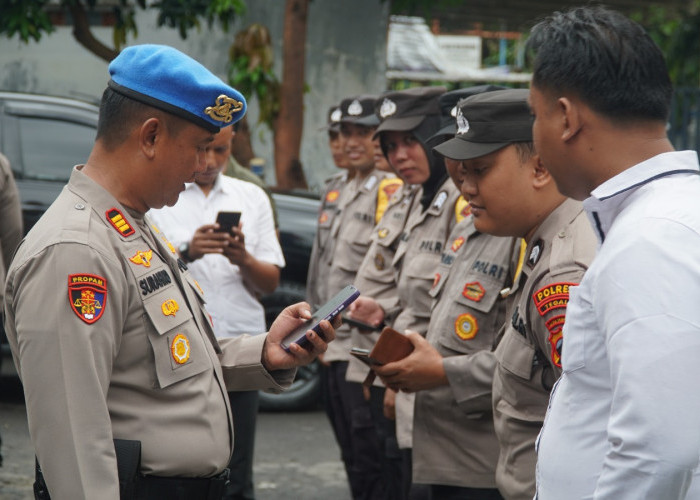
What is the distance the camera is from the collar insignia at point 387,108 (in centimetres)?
448

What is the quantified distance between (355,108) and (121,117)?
3.75 meters

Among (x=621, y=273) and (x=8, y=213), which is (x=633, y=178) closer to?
(x=621, y=273)

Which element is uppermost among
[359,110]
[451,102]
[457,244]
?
[451,102]

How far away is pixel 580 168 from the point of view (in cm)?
178

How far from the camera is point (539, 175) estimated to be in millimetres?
2842

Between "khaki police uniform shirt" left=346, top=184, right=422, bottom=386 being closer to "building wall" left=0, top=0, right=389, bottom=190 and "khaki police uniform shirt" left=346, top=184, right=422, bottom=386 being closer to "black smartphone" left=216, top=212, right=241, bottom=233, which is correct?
"black smartphone" left=216, top=212, right=241, bottom=233

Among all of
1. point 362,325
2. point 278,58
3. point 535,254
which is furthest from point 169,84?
point 278,58

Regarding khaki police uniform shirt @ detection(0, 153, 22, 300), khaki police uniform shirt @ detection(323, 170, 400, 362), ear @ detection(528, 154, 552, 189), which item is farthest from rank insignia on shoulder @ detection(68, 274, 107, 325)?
khaki police uniform shirt @ detection(323, 170, 400, 362)

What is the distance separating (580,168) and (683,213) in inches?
9.8

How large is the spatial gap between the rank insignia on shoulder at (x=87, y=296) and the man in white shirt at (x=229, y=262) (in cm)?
202

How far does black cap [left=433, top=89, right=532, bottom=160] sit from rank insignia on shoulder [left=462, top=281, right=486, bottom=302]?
0.46 metres

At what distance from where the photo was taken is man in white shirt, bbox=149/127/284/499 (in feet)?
13.8

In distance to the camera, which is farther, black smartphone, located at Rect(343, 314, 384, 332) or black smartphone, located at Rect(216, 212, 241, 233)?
black smartphone, located at Rect(216, 212, 241, 233)

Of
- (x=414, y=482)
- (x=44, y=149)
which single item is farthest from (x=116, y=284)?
(x=44, y=149)
